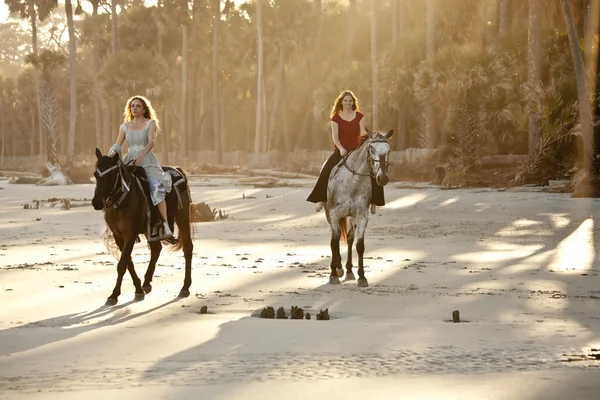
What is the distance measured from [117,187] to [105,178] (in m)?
0.22

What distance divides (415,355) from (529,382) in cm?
111

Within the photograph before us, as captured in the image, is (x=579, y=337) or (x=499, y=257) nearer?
(x=579, y=337)

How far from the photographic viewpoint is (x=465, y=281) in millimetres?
12266

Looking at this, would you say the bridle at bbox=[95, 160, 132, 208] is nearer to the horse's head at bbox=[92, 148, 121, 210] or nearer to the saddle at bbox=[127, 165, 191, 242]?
the horse's head at bbox=[92, 148, 121, 210]

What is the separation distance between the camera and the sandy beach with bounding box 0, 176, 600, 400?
21.1 ft

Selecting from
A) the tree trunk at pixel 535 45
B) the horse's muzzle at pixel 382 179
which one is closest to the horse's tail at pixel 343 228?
the horse's muzzle at pixel 382 179

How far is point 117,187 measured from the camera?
10.6 meters

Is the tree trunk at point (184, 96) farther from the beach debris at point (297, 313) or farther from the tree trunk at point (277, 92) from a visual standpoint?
the beach debris at point (297, 313)

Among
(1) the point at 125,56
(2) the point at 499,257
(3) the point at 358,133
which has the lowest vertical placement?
(2) the point at 499,257

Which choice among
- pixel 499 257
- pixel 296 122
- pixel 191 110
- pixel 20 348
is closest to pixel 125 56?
pixel 191 110

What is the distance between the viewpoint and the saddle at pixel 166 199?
437 inches

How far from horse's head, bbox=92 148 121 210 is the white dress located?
0.60 metres

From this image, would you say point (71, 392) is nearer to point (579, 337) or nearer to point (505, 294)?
point (579, 337)

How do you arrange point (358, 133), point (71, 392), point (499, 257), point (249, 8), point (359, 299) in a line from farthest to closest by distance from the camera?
point (249, 8) → point (499, 257) → point (358, 133) → point (359, 299) → point (71, 392)
